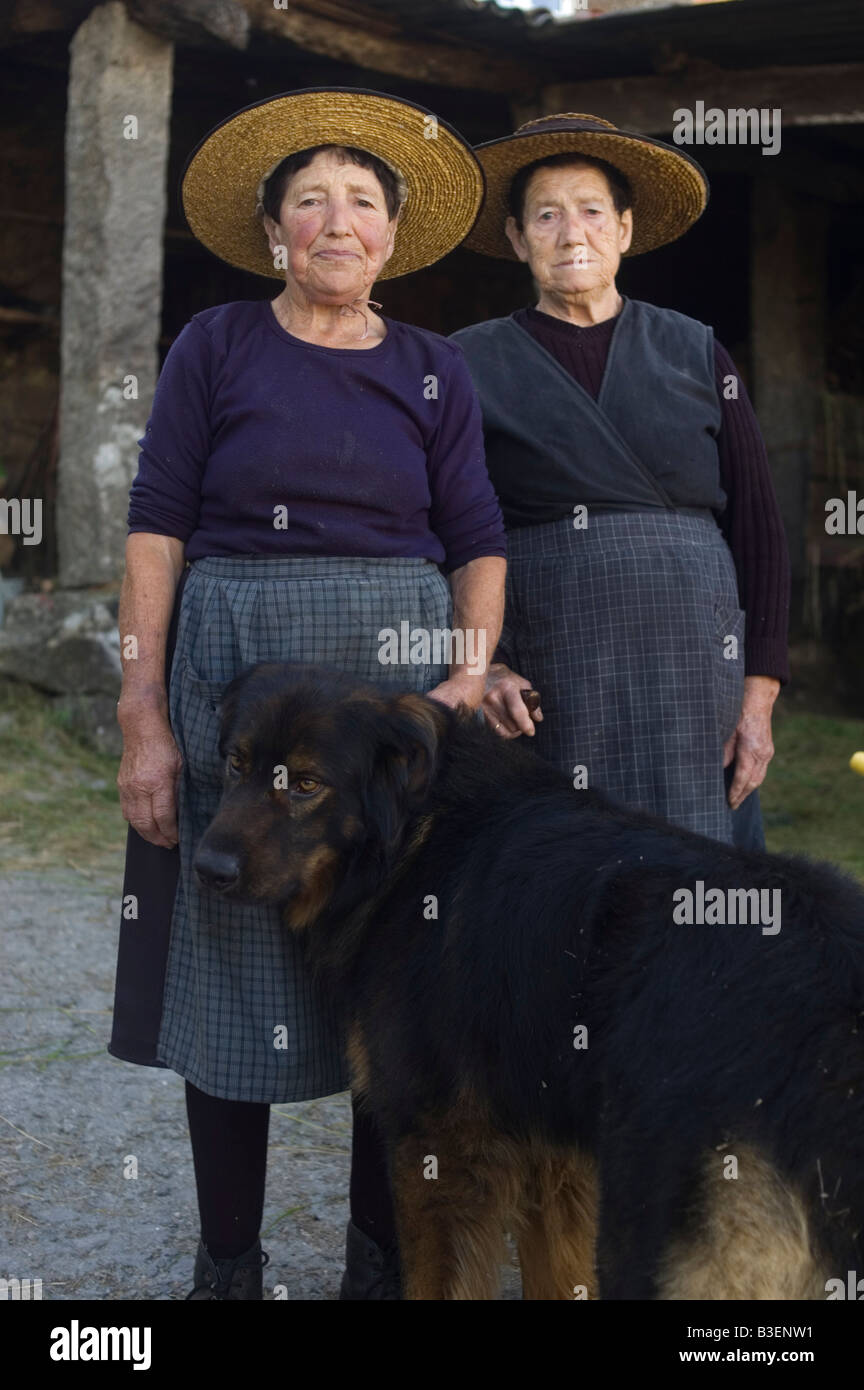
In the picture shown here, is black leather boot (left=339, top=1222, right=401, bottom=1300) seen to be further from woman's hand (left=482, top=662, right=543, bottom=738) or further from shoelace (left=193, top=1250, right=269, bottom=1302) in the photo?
woman's hand (left=482, top=662, right=543, bottom=738)

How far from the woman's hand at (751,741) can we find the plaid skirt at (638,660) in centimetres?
10

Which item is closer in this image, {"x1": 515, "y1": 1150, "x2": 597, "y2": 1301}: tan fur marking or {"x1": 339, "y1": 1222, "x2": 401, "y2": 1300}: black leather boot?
{"x1": 515, "y1": 1150, "x2": 597, "y2": 1301}: tan fur marking

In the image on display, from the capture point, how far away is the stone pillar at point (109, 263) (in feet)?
24.5

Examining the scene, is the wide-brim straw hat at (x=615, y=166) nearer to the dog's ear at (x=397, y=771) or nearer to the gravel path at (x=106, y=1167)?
the dog's ear at (x=397, y=771)

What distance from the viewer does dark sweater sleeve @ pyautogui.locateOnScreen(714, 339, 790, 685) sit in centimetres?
330

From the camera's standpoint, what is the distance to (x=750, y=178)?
Result: 10641mm

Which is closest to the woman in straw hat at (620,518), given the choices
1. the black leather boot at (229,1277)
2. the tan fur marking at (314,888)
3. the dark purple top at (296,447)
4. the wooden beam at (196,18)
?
the dark purple top at (296,447)

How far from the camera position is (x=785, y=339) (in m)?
10.2

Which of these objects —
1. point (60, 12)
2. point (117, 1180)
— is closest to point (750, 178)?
point (60, 12)

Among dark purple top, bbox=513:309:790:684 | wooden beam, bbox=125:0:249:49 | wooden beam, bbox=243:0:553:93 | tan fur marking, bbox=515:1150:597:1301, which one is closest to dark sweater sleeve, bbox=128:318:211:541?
dark purple top, bbox=513:309:790:684

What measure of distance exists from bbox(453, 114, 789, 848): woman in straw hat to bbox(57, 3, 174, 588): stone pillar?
449 cm

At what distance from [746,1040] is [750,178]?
32.1 ft

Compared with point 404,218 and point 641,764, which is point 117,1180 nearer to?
point 641,764
